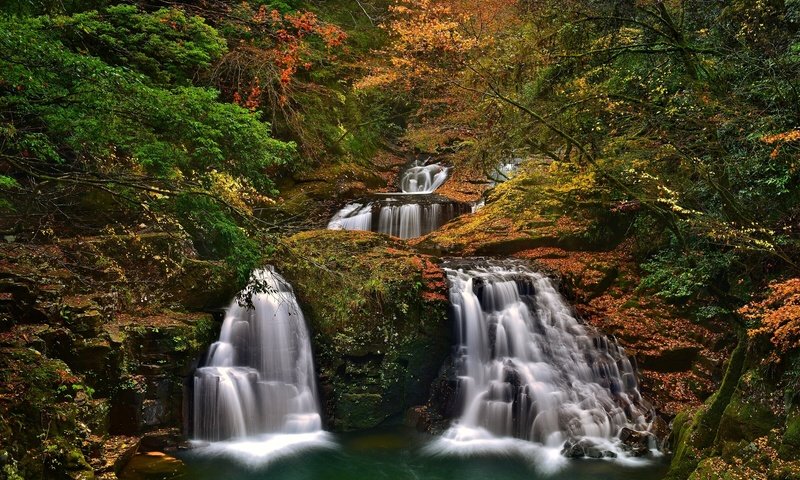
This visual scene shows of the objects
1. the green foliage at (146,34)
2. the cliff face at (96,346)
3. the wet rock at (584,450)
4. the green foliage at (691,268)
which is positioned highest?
the green foliage at (146,34)

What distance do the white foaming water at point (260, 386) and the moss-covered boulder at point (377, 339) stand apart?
0.99 feet

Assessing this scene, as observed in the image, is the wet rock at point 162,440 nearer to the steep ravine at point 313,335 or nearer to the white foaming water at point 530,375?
the steep ravine at point 313,335

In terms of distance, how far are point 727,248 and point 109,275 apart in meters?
9.26

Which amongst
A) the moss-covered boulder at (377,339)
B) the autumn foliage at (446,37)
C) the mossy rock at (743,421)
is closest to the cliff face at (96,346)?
the moss-covered boulder at (377,339)

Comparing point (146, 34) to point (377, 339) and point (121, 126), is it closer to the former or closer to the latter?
point (121, 126)

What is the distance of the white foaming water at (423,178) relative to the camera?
1820 cm

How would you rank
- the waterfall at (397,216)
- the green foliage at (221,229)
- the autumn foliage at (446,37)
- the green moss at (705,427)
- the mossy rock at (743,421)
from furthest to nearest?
1. the waterfall at (397,216)
2. the autumn foliage at (446,37)
3. the green moss at (705,427)
4. the mossy rock at (743,421)
5. the green foliage at (221,229)

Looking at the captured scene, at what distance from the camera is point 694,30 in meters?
7.74

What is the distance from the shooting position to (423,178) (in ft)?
61.2

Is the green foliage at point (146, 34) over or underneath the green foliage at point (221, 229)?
over

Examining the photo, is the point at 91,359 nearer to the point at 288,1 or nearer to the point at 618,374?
the point at 618,374

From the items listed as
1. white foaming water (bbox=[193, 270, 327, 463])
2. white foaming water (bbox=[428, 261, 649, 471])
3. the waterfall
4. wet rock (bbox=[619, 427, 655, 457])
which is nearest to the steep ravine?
white foaming water (bbox=[193, 270, 327, 463])

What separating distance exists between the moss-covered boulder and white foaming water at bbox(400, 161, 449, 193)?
8748 mm

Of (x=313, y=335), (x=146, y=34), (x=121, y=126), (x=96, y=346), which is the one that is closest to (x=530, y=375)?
(x=313, y=335)
